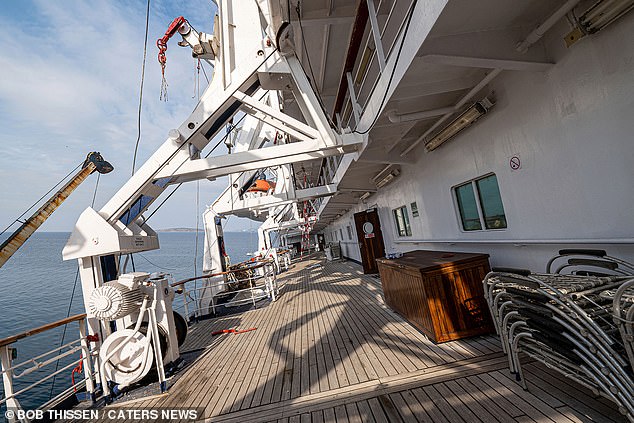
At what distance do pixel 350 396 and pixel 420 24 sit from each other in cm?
301

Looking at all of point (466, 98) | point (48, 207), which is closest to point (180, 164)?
point (48, 207)

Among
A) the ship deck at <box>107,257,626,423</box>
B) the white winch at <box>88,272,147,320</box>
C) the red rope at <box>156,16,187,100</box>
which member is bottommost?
the ship deck at <box>107,257,626,423</box>

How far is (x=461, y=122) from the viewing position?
359 cm

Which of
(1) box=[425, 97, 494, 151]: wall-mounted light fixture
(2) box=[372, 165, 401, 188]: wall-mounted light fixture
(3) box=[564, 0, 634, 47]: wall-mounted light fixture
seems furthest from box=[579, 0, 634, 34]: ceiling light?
(2) box=[372, 165, 401, 188]: wall-mounted light fixture

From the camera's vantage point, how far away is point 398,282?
4477 mm

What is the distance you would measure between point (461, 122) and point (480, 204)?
108 centimetres

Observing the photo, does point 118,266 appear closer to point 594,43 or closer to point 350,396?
point 350,396

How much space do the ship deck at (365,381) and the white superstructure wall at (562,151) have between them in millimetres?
1121

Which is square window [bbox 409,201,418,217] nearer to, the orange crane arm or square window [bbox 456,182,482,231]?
square window [bbox 456,182,482,231]

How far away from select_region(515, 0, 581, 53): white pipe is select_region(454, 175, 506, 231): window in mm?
1536

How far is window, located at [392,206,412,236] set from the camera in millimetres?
6879

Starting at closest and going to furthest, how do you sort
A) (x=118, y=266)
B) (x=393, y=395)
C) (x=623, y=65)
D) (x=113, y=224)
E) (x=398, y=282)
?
(x=623, y=65) → (x=393, y=395) → (x=113, y=224) → (x=118, y=266) → (x=398, y=282)

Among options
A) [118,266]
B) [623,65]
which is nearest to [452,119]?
[623,65]

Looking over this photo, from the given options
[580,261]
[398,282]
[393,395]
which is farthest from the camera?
[398,282]
